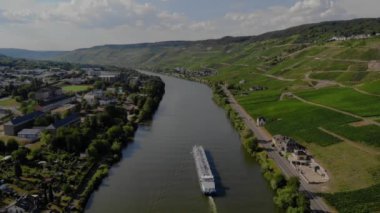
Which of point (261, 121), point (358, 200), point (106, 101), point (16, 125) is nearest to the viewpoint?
point (358, 200)

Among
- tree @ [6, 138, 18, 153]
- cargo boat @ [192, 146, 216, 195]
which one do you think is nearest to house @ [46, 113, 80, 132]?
tree @ [6, 138, 18, 153]

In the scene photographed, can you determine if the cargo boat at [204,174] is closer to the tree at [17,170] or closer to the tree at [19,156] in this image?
the tree at [17,170]

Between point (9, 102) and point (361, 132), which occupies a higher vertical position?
point (9, 102)

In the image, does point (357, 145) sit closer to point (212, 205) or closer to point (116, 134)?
point (212, 205)

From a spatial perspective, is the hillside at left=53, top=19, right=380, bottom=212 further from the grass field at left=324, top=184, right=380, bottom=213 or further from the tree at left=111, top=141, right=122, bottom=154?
the tree at left=111, top=141, right=122, bottom=154

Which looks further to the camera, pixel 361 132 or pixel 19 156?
pixel 361 132

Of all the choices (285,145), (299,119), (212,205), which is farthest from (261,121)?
(212,205)
